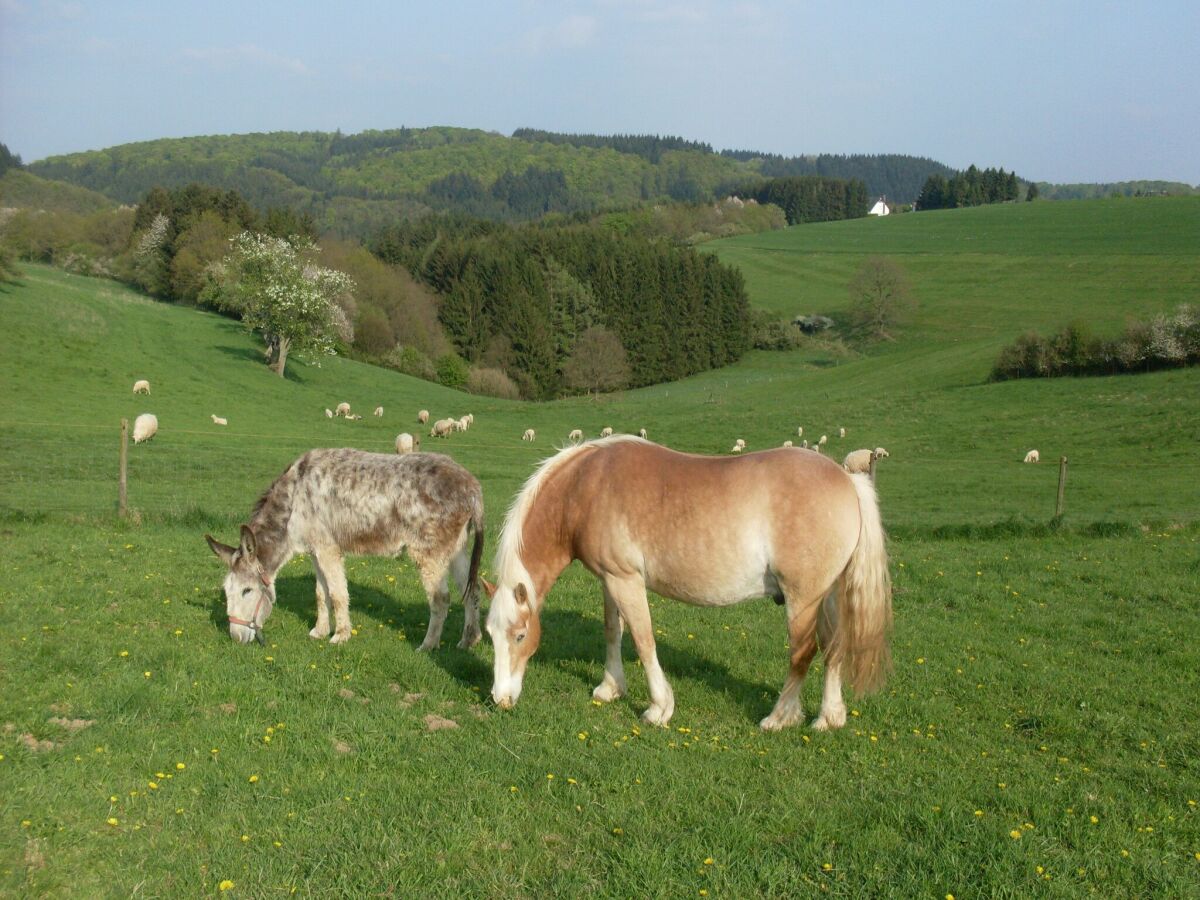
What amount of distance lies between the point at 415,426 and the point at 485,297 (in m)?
40.2

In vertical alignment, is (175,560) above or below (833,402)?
above

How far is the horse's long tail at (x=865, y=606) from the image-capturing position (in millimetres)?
7355

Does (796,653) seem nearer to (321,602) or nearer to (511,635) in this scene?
(511,635)

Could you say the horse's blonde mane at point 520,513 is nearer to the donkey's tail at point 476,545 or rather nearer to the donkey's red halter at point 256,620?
the donkey's tail at point 476,545

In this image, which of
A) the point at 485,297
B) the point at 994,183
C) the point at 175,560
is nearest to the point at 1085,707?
the point at 175,560

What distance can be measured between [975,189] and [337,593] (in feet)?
565

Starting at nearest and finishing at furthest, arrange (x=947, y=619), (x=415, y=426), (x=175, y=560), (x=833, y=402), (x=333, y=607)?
(x=333, y=607)
(x=947, y=619)
(x=175, y=560)
(x=415, y=426)
(x=833, y=402)

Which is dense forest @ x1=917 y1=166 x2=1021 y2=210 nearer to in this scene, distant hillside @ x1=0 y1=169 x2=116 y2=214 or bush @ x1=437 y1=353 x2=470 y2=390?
bush @ x1=437 y1=353 x2=470 y2=390

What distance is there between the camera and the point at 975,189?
159 meters

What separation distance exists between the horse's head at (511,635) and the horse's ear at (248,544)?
10.1 ft

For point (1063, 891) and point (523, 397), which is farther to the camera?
point (523, 397)

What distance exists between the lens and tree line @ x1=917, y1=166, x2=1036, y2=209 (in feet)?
522

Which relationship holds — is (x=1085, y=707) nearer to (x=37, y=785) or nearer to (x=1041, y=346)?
(x=37, y=785)

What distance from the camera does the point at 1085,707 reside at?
7.91 meters
